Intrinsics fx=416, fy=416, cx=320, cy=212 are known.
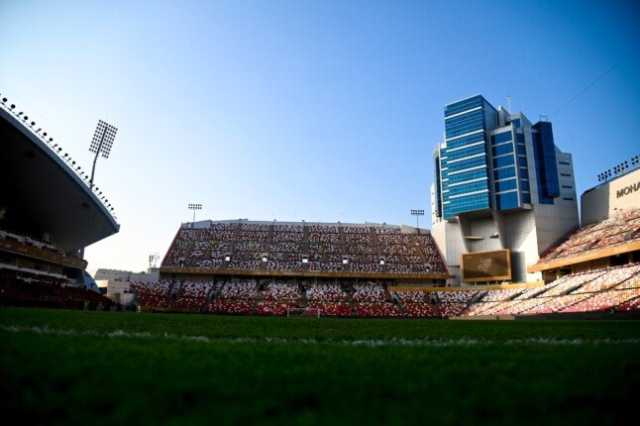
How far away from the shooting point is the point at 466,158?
64.1 m

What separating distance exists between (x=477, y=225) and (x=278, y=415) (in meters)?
67.0

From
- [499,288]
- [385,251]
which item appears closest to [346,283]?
[385,251]

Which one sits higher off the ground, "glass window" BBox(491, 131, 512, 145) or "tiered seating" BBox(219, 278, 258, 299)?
"glass window" BBox(491, 131, 512, 145)

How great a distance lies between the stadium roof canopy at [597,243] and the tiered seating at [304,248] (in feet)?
49.7

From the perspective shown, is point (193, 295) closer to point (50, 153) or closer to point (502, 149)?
point (50, 153)

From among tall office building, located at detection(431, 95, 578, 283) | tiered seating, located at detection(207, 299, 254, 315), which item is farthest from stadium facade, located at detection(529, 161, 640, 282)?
tiered seating, located at detection(207, 299, 254, 315)

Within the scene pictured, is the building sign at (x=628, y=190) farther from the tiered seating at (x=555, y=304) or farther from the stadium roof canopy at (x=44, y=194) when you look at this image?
the stadium roof canopy at (x=44, y=194)

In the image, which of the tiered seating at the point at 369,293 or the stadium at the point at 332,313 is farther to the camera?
the tiered seating at the point at 369,293

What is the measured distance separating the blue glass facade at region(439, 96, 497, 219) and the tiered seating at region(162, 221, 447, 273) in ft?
30.5

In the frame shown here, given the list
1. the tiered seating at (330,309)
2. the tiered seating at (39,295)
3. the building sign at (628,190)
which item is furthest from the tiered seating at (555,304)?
the tiered seating at (39,295)

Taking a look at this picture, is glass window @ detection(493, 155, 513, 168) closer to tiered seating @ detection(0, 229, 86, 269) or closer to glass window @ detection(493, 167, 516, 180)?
glass window @ detection(493, 167, 516, 180)

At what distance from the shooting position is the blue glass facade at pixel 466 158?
2448 inches

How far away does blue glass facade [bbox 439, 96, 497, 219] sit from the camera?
204 ft

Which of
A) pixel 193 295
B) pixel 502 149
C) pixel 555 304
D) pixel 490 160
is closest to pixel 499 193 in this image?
pixel 490 160
